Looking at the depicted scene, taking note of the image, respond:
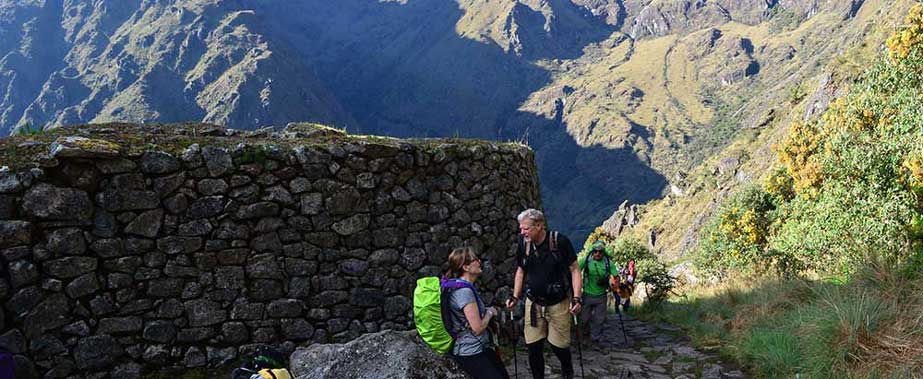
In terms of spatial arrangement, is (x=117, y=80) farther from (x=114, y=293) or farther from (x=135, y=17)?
(x=114, y=293)

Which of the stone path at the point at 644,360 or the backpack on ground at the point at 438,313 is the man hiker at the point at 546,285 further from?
the stone path at the point at 644,360

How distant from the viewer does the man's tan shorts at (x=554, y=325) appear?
4836 mm

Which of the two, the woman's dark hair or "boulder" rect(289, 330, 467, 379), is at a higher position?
the woman's dark hair

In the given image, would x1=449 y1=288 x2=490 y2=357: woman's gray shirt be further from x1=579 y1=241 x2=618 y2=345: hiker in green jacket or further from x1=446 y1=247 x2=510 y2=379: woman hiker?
x1=579 y1=241 x2=618 y2=345: hiker in green jacket

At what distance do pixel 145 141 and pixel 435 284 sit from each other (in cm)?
403

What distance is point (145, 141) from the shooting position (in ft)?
19.0

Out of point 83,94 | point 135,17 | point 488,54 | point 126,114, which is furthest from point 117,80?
point 488,54

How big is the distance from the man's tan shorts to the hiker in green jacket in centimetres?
308

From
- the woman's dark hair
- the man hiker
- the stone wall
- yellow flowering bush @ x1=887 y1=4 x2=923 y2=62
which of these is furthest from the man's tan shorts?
yellow flowering bush @ x1=887 y1=4 x2=923 y2=62

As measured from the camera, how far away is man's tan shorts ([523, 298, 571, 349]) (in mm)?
4836

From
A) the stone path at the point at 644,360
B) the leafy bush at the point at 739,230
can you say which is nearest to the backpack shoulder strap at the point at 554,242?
the stone path at the point at 644,360

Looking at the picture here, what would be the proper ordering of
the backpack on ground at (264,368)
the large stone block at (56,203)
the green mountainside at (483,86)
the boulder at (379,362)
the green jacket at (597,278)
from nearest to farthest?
the backpack on ground at (264,368)
the boulder at (379,362)
the large stone block at (56,203)
the green jacket at (597,278)
the green mountainside at (483,86)

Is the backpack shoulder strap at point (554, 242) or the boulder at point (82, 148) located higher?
the boulder at point (82, 148)

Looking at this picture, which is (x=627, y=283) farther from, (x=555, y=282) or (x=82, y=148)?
(x=82, y=148)
